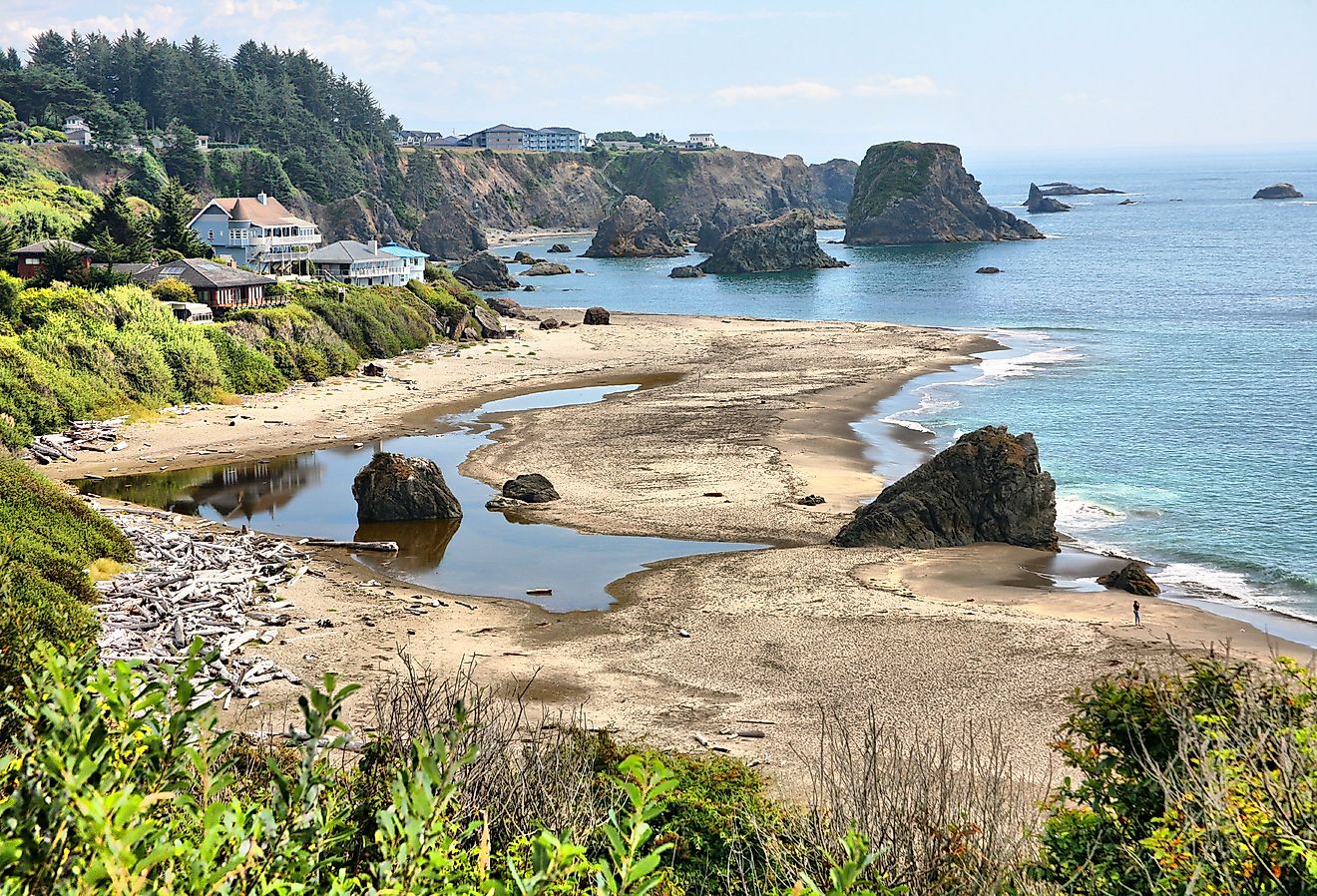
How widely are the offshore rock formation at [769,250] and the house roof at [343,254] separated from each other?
6518cm

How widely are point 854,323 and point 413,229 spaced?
96.7 metres

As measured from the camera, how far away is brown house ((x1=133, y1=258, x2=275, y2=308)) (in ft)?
211

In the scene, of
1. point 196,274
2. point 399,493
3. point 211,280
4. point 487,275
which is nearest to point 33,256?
point 196,274

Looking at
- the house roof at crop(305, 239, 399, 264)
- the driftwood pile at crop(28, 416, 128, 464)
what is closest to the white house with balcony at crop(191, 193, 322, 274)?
the house roof at crop(305, 239, 399, 264)

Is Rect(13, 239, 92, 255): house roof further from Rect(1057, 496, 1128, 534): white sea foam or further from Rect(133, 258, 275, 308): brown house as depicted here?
Rect(1057, 496, 1128, 534): white sea foam

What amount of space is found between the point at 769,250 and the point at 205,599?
122611mm

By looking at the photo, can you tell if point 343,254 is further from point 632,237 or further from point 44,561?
point 632,237

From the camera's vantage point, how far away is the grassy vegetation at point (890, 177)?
175 m

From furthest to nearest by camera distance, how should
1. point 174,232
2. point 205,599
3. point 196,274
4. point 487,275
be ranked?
1. point 487,275
2. point 174,232
3. point 196,274
4. point 205,599

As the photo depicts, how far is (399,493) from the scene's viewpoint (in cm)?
3669

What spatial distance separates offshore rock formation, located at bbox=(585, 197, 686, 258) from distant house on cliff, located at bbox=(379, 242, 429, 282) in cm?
7812

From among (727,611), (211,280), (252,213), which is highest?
(252,213)

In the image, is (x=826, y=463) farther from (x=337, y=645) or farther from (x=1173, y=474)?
(x=337, y=645)

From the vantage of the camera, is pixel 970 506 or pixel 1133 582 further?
pixel 970 506
